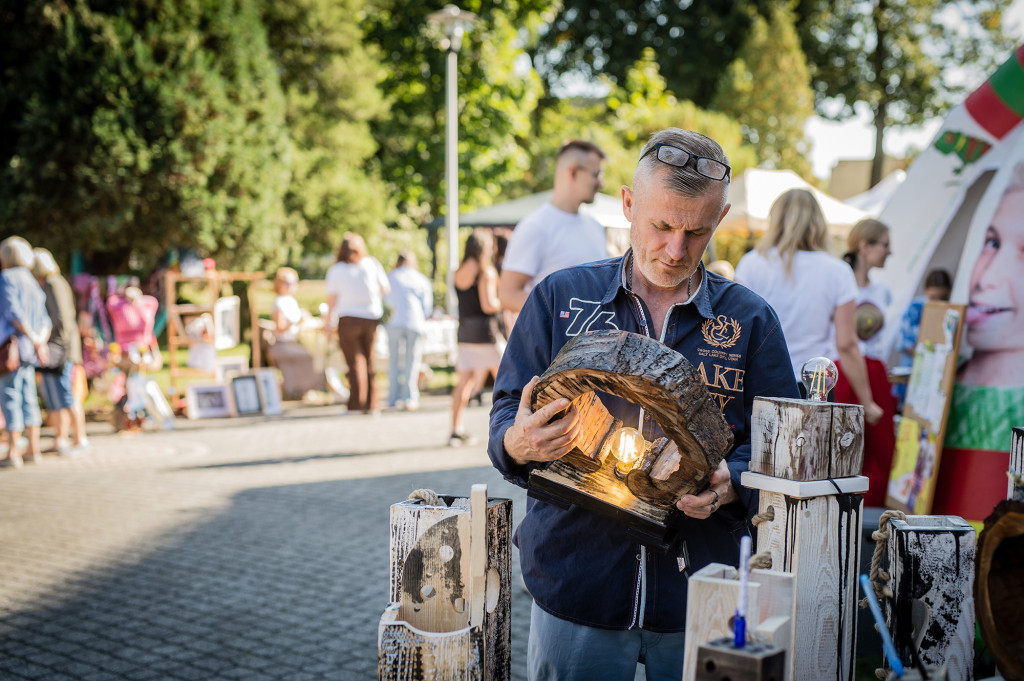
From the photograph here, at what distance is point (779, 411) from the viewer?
4.78 ft

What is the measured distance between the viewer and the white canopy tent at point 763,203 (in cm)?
1039

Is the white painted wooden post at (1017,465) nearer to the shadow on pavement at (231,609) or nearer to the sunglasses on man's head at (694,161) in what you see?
the sunglasses on man's head at (694,161)

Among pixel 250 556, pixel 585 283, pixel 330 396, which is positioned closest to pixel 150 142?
pixel 330 396

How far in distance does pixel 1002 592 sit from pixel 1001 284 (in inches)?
131

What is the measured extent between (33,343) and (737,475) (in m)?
7.37

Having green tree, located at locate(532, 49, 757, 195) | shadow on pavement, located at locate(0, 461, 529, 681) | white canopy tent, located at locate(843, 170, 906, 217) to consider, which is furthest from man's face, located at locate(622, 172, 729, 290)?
green tree, located at locate(532, 49, 757, 195)

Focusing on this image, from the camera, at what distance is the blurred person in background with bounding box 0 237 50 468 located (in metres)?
7.23

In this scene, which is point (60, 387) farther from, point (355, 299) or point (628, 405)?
point (628, 405)

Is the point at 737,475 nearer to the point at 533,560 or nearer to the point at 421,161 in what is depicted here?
the point at 533,560

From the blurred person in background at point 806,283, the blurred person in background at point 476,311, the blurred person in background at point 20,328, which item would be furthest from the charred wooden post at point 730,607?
the blurred person in background at point 20,328

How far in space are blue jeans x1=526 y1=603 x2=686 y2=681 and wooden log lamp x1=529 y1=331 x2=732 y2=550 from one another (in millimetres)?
315

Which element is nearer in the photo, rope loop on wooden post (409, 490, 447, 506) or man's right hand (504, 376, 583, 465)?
man's right hand (504, 376, 583, 465)

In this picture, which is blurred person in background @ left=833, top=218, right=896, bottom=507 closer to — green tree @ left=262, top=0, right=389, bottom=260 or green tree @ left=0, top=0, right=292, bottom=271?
green tree @ left=0, top=0, right=292, bottom=271

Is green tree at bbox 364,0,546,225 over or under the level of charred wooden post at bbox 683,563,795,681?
over
